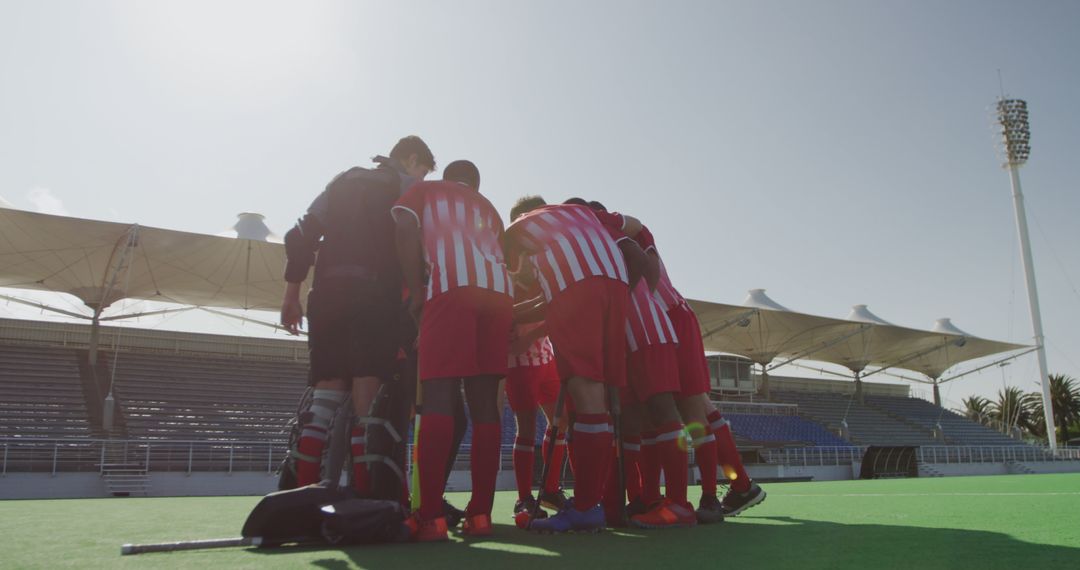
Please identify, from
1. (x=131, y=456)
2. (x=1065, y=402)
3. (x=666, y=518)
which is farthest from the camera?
(x=1065, y=402)

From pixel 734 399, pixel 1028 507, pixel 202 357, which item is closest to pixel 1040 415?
pixel 734 399

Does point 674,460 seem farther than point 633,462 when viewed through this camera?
No

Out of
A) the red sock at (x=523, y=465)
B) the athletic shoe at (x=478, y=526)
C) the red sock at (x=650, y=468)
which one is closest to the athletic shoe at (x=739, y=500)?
A: the red sock at (x=650, y=468)

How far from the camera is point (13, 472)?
1423 centimetres

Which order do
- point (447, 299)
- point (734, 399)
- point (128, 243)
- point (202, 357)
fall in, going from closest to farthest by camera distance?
point (447, 299) → point (128, 243) → point (202, 357) → point (734, 399)

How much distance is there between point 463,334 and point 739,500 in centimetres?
201

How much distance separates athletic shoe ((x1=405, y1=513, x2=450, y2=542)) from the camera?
8.80ft

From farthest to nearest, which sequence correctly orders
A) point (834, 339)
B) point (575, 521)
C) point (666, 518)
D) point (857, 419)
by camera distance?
1. point (857, 419)
2. point (834, 339)
3. point (666, 518)
4. point (575, 521)

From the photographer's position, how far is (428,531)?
106 inches

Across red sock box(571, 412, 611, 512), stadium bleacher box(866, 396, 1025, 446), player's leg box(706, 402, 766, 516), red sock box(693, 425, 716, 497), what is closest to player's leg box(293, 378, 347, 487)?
red sock box(571, 412, 611, 512)

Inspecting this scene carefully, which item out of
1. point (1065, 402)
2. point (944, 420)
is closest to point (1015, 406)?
point (1065, 402)

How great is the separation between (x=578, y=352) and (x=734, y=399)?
→ 34173mm

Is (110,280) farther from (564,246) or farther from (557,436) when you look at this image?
(564,246)

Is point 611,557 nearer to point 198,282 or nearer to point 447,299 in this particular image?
point 447,299
